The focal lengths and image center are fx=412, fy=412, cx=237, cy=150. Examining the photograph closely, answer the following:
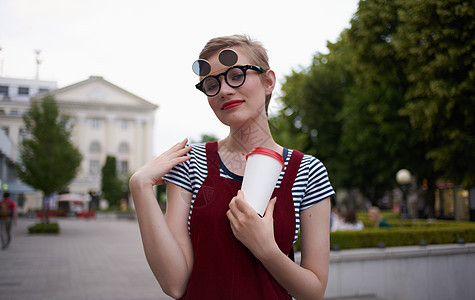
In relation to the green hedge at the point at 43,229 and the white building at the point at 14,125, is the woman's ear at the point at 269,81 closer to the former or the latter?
the white building at the point at 14,125

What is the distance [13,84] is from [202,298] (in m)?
2.94

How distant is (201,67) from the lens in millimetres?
1503

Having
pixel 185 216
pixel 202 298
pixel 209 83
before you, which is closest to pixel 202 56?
pixel 209 83

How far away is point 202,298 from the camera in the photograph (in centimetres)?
134

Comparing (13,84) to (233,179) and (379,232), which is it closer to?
(233,179)

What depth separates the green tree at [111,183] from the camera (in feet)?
173

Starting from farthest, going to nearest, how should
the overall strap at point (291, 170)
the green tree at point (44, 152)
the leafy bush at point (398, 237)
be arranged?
the green tree at point (44, 152)
the leafy bush at point (398, 237)
the overall strap at point (291, 170)

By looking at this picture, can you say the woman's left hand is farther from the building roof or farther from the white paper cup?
the building roof

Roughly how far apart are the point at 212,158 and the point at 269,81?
38 centimetres

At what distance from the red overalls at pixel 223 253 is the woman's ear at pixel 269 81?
16.2 inches

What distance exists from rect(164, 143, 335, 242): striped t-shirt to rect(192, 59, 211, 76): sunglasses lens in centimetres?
27

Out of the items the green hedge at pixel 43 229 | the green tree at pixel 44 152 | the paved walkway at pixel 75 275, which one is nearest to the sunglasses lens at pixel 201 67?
the paved walkway at pixel 75 275

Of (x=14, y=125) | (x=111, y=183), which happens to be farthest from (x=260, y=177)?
(x=111, y=183)

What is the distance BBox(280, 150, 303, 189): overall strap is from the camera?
144 cm
